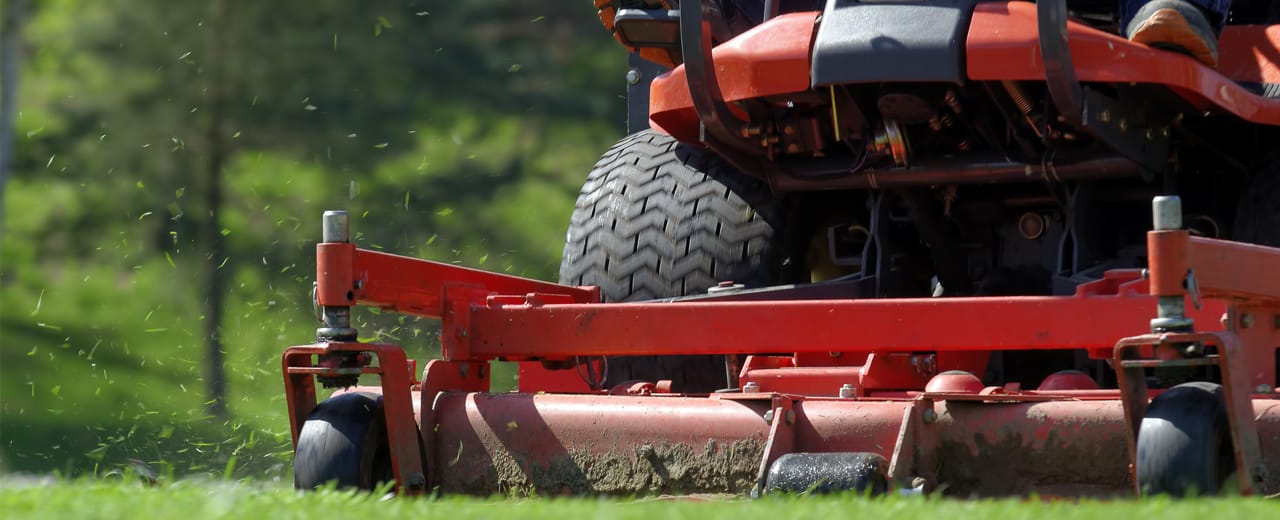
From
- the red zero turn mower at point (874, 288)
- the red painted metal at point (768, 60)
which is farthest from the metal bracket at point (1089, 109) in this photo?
the red painted metal at point (768, 60)

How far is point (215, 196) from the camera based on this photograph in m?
13.3

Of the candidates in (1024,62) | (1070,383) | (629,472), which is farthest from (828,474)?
(1024,62)

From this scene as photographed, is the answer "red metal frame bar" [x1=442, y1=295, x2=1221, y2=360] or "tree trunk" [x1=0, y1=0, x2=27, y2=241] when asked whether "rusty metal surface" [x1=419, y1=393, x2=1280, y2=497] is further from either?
"tree trunk" [x1=0, y1=0, x2=27, y2=241]

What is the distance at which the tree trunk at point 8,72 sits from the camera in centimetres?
1105

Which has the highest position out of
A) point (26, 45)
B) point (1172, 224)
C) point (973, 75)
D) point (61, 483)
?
point (26, 45)

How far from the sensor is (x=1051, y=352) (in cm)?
559

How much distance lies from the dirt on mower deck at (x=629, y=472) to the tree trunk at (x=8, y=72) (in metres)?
7.24

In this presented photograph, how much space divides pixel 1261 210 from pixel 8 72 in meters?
8.13

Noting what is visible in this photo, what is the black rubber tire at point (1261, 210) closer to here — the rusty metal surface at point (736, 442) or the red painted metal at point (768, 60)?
the rusty metal surface at point (736, 442)

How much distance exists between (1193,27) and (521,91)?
33.5 feet

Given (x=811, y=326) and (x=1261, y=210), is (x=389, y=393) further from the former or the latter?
(x=1261, y=210)

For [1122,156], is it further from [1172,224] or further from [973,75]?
[1172,224]

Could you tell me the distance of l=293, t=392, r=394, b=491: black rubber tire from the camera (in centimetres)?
436

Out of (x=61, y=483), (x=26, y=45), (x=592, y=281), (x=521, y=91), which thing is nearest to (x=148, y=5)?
(x=26, y=45)
